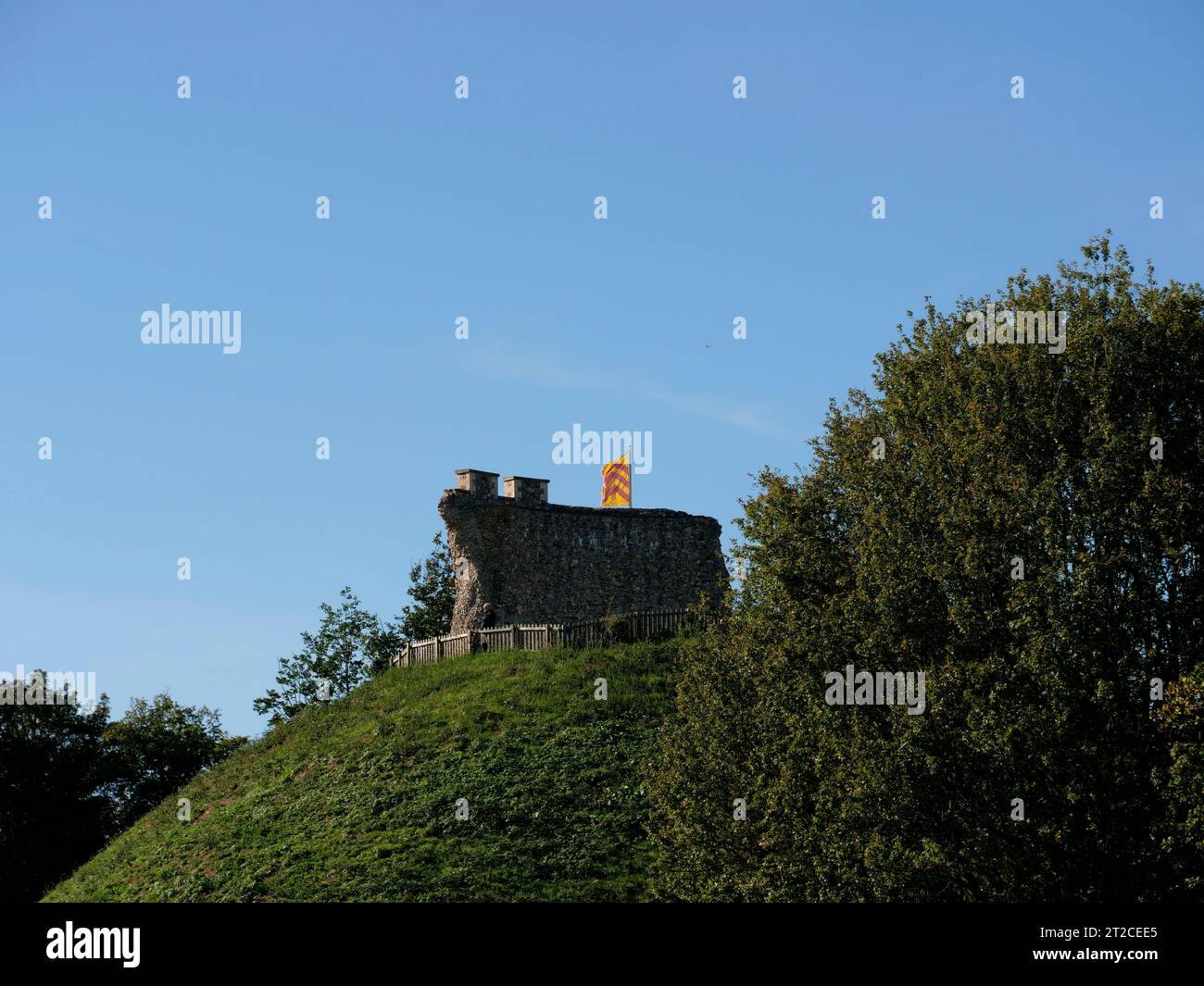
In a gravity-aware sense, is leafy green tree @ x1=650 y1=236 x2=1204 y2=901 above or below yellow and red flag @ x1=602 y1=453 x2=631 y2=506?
below

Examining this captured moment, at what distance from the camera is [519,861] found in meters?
37.7

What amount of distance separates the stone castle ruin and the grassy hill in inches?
169

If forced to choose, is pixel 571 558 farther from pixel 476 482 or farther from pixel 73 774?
pixel 73 774

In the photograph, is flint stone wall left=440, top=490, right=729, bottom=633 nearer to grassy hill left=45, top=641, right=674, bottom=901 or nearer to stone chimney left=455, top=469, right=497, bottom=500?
stone chimney left=455, top=469, right=497, bottom=500

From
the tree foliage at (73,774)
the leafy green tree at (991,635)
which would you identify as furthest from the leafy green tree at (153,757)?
the leafy green tree at (991,635)

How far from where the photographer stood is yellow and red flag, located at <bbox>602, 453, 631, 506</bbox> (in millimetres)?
61312

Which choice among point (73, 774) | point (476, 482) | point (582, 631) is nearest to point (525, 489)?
point (476, 482)

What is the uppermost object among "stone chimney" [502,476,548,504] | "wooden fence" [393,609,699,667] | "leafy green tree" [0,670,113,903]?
"stone chimney" [502,476,548,504]

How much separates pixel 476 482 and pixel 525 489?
7.76 feet

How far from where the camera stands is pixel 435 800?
41.5 metres

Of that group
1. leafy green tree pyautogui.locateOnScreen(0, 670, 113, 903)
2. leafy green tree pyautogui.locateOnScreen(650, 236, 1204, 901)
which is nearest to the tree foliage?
leafy green tree pyautogui.locateOnScreen(0, 670, 113, 903)

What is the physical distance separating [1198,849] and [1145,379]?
31.7 feet

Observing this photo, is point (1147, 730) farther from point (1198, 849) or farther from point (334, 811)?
point (334, 811)
